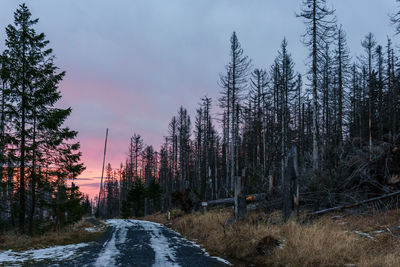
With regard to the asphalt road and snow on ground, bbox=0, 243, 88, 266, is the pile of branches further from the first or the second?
snow on ground, bbox=0, 243, 88, 266

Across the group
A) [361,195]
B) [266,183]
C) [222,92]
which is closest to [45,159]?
[266,183]

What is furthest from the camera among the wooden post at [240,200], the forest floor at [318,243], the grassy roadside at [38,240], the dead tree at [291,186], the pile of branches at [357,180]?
the grassy roadside at [38,240]

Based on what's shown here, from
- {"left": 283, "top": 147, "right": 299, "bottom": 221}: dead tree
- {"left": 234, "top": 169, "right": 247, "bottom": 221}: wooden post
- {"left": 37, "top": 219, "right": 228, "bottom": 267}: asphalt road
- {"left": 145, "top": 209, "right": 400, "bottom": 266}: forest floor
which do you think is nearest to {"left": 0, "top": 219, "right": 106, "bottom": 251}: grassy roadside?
{"left": 37, "top": 219, "right": 228, "bottom": 267}: asphalt road

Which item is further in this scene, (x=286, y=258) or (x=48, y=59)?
(x=48, y=59)

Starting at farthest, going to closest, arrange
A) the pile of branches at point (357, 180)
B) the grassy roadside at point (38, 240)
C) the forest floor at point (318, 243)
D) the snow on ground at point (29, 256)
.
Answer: the grassy roadside at point (38, 240)
the pile of branches at point (357, 180)
the snow on ground at point (29, 256)
the forest floor at point (318, 243)

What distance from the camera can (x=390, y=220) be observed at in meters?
7.65

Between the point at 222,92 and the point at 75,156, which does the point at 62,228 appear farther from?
the point at 222,92

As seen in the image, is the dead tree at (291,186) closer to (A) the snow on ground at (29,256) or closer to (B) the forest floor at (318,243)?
(B) the forest floor at (318,243)

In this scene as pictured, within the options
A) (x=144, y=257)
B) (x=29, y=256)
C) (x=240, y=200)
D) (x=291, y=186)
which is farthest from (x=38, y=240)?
(x=291, y=186)

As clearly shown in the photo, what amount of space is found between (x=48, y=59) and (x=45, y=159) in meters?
5.22

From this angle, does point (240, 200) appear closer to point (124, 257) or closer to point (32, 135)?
point (124, 257)

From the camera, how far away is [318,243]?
6.08 m

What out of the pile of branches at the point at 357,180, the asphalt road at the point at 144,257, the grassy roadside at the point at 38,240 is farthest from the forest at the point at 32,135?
the pile of branches at the point at 357,180

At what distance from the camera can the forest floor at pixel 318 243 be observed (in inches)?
220
